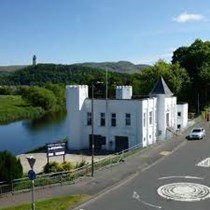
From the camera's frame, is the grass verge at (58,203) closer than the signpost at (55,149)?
Yes

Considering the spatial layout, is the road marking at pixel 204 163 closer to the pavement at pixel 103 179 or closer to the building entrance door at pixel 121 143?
the pavement at pixel 103 179

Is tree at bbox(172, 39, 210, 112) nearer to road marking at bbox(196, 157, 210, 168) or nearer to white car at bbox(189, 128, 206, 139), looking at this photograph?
white car at bbox(189, 128, 206, 139)

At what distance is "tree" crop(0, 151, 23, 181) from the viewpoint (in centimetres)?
2675

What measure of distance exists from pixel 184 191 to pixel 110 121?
19.6 meters

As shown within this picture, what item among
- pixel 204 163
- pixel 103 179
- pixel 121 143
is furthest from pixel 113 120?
pixel 103 179

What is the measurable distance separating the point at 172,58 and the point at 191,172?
66322 mm

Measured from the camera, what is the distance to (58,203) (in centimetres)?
2453

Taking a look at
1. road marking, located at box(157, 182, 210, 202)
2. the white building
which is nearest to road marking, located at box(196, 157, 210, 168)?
road marking, located at box(157, 182, 210, 202)

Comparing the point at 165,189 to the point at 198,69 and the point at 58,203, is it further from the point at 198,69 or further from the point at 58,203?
the point at 198,69

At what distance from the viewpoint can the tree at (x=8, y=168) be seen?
26750mm

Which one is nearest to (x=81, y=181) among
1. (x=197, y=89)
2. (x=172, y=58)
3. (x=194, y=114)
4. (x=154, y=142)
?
(x=154, y=142)

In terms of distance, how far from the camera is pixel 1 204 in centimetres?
2467

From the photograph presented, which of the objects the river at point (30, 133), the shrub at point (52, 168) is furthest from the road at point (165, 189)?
the river at point (30, 133)

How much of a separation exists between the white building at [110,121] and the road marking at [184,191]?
1573cm
